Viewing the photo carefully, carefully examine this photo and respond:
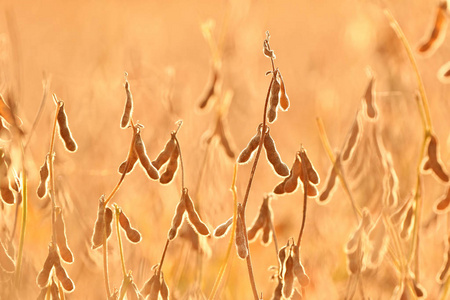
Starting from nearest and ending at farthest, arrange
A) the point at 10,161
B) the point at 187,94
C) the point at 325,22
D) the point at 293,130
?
the point at 10,161, the point at 187,94, the point at 293,130, the point at 325,22

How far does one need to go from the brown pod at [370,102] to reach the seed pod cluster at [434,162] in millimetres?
148

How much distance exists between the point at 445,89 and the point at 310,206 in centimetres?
72

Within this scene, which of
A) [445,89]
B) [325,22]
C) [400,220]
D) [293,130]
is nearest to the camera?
[400,220]

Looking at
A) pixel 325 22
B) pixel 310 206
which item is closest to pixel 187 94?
pixel 310 206

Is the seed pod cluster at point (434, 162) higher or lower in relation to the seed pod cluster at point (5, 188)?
higher

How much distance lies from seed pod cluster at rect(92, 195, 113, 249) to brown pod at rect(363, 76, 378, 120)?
2.21 feet

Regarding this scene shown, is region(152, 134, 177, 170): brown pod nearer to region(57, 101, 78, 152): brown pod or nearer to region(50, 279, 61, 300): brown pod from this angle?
region(57, 101, 78, 152): brown pod

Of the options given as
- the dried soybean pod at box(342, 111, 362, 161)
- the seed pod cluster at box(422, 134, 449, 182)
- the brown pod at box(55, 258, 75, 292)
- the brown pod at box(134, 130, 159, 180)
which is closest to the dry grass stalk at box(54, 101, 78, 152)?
the brown pod at box(134, 130, 159, 180)

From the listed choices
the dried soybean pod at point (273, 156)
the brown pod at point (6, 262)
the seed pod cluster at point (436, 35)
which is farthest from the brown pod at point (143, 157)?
the seed pod cluster at point (436, 35)

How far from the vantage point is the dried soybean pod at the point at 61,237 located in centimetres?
161

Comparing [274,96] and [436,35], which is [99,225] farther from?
[436,35]

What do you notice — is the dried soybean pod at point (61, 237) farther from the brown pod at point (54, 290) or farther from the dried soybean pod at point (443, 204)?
the dried soybean pod at point (443, 204)

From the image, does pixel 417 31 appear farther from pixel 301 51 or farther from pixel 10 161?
pixel 301 51

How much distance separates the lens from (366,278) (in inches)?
85.4
